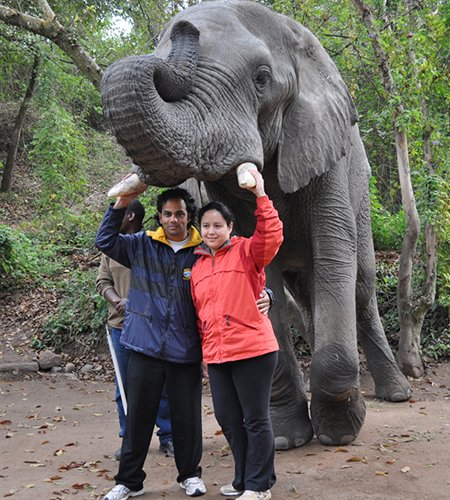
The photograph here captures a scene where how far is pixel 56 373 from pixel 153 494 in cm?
587

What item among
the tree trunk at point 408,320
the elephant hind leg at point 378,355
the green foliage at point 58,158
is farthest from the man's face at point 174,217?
the green foliage at point 58,158

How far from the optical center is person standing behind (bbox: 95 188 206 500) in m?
3.76

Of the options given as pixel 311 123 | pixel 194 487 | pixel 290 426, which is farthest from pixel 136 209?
pixel 194 487

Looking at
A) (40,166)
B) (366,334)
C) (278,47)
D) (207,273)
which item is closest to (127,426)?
(207,273)

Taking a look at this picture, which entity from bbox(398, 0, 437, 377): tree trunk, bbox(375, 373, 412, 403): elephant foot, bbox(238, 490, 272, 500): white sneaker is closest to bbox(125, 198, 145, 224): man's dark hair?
bbox(238, 490, 272, 500): white sneaker

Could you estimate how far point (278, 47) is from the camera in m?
4.36

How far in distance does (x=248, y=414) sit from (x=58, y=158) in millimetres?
14147

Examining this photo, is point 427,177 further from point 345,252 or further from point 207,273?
point 207,273

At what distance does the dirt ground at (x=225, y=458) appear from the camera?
3.82 m

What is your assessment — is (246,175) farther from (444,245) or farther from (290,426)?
(444,245)

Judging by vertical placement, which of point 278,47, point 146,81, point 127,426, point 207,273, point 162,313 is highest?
point 278,47

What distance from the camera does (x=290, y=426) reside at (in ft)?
16.0

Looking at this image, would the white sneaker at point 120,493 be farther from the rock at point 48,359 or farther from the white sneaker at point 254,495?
the rock at point 48,359

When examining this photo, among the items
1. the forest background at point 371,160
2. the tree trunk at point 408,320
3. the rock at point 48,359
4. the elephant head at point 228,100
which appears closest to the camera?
the elephant head at point 228,100
